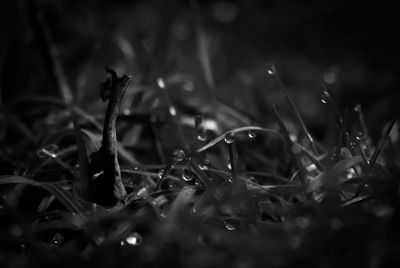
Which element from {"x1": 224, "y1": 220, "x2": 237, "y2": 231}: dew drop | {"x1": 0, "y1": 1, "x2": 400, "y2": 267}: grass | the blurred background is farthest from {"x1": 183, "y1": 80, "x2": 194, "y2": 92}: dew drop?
{"x1": 224, "y1": 220, "x2": 237, "y2": 231}: dew drop

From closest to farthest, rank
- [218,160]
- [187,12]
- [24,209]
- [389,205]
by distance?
1. [389,205]
2. [24,209]
3. [218,160]
4. [187,12]

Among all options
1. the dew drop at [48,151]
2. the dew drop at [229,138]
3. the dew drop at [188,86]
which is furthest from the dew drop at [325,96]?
the dew drop at [188,86]

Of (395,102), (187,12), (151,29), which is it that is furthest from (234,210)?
(187,12)

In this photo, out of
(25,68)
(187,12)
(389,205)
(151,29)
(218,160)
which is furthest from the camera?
(187,12)

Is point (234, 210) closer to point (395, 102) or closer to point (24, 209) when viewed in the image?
point (24, 209)

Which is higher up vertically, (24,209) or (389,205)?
(389,205)

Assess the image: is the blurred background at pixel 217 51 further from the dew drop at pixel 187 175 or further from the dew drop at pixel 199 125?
A: the dew drop at pixel 187 175

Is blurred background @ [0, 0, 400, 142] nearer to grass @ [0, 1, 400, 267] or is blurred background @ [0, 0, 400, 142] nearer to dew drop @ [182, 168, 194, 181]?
grass @ [0, 1, 400, 267]

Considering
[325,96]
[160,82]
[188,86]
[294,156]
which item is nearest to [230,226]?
[294,156]
